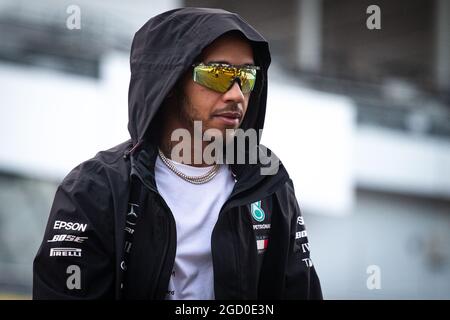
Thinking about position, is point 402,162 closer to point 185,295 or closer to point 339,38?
point 339,38

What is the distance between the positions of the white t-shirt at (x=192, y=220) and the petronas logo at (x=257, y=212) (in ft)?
0.37

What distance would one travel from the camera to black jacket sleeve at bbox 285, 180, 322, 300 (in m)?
3.24

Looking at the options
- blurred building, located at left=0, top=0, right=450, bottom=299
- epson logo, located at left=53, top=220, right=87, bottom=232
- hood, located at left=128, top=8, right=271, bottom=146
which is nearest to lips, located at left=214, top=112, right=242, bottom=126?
hood, located at left=128, top=8, right=271, bottom=146

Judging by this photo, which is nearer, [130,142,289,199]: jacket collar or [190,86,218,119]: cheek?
[130,142,289,199]: jacket collar

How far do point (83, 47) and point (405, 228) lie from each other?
9.20 m

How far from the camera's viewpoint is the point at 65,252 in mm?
2912

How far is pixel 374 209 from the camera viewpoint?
2003 cm

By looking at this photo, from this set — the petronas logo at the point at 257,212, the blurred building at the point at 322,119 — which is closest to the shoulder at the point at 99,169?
the petronas logo at the point at 257,212

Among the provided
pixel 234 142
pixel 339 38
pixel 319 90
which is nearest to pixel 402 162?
pixel 319 90

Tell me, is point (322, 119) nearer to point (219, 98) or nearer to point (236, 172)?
point (236, 172)

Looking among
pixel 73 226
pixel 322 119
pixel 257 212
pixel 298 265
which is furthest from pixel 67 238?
pixel 322 119

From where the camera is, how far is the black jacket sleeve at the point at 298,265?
10.6 feet

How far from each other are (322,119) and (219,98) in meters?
15.1

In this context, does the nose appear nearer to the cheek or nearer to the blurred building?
the cheek
